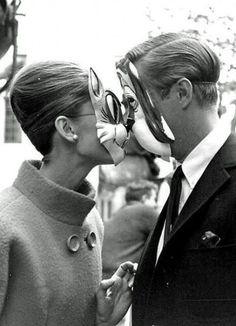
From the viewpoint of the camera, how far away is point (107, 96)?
2.88m

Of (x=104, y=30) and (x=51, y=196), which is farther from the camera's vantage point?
(x=104, y=30)

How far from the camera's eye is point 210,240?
101 inches

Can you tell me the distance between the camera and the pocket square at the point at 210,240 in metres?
2.55

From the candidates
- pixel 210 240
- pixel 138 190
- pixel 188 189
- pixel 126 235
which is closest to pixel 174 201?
pixel 188 189

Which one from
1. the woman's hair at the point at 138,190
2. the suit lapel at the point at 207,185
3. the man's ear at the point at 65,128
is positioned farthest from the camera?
the woman's hair at the point at 138,190

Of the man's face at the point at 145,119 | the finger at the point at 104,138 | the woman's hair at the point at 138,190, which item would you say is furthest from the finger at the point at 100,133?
the woman's hair at the point at 138,190

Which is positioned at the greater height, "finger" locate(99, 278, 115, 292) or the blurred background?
the blurred background

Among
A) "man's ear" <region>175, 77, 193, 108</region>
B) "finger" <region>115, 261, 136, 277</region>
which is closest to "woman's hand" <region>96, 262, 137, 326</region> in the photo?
"finger" <region>115, 261, 136, 277</region>

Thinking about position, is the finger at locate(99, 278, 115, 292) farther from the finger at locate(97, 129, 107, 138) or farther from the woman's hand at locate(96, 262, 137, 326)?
the finger at locate(97, 129, 107, 138)

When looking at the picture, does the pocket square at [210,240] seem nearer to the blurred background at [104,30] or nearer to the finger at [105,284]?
the finger at [105,284]

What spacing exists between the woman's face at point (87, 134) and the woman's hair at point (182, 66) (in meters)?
0.30

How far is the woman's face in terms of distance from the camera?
2791 millimetres

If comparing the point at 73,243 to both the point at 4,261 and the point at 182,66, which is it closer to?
the point at 4,261

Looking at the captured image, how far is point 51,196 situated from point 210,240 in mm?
603
